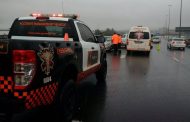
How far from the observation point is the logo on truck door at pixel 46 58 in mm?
4824

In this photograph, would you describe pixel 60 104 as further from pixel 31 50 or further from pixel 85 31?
pixel 85 31

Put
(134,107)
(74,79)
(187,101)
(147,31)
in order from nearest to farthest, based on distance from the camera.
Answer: (74,79) < (134,107) < (187,101) < (147,31)

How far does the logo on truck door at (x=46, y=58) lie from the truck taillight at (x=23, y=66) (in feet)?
0.69

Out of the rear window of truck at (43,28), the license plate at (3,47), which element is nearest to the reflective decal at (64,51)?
the license plate at (3,47)

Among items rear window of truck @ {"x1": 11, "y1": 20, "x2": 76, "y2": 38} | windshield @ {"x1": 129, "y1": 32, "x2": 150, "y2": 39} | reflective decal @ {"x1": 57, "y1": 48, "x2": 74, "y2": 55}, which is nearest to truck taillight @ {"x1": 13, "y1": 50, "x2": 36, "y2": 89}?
reflective decal @ {"x1": 57, "y1": 48, "x2": 74, "y2": 55}

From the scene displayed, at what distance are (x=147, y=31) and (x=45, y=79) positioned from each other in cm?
2314

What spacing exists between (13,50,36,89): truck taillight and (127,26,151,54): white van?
23.1 meters

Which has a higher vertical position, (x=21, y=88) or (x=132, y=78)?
(x=21, y=88)

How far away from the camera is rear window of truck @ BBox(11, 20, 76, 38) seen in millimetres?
7598

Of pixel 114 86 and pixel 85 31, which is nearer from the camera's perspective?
pixel 85 31

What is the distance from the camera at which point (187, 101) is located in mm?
8273

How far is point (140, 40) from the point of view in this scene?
27.4 metres

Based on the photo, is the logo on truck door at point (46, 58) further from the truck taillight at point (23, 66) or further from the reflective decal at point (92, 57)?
the reflective decal at point (92, 57)

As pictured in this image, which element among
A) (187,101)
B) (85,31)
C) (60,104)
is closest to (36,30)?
(85,31)
